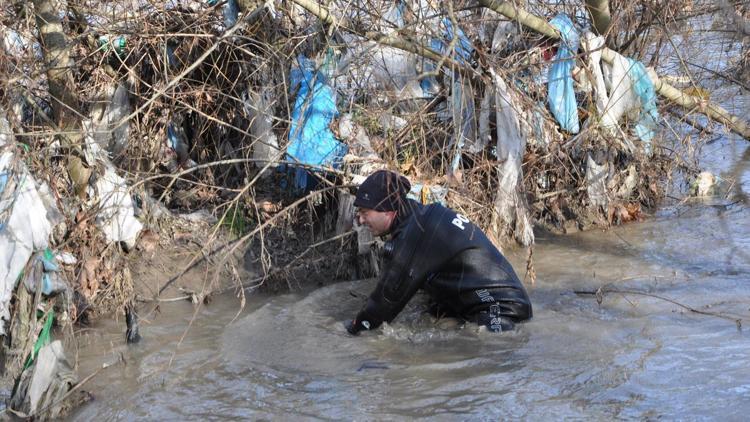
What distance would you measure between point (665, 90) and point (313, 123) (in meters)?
3.35

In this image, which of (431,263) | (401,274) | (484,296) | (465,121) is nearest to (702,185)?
(465,121)

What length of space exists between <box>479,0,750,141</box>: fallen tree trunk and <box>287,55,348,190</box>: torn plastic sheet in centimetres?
148

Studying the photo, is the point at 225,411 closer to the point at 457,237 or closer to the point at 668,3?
the point at 457,237

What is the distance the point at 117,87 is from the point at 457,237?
140 inches

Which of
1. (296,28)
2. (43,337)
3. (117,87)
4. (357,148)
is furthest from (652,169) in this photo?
(43,337)

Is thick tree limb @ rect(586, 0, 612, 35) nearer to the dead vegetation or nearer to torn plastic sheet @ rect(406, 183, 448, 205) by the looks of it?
the dead vegetation

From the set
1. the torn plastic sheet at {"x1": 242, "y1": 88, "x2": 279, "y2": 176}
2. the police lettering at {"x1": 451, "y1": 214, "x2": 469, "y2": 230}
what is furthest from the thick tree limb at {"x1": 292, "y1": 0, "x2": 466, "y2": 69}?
the police lettering at {"x1": 451, "y1": 214, "x2": 469, "y2": 230}

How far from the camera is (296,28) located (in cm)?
739

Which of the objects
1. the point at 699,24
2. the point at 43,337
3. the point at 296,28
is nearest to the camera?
the point at 43,337

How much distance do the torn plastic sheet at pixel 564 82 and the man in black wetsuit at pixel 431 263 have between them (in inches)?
88.0

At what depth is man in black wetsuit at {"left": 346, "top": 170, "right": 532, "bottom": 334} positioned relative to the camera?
220 inches

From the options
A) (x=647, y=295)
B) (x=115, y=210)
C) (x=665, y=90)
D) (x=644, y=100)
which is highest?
(x=665, y=90)

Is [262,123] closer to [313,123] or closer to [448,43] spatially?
[313,123]

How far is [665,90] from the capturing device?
26.8 feet
